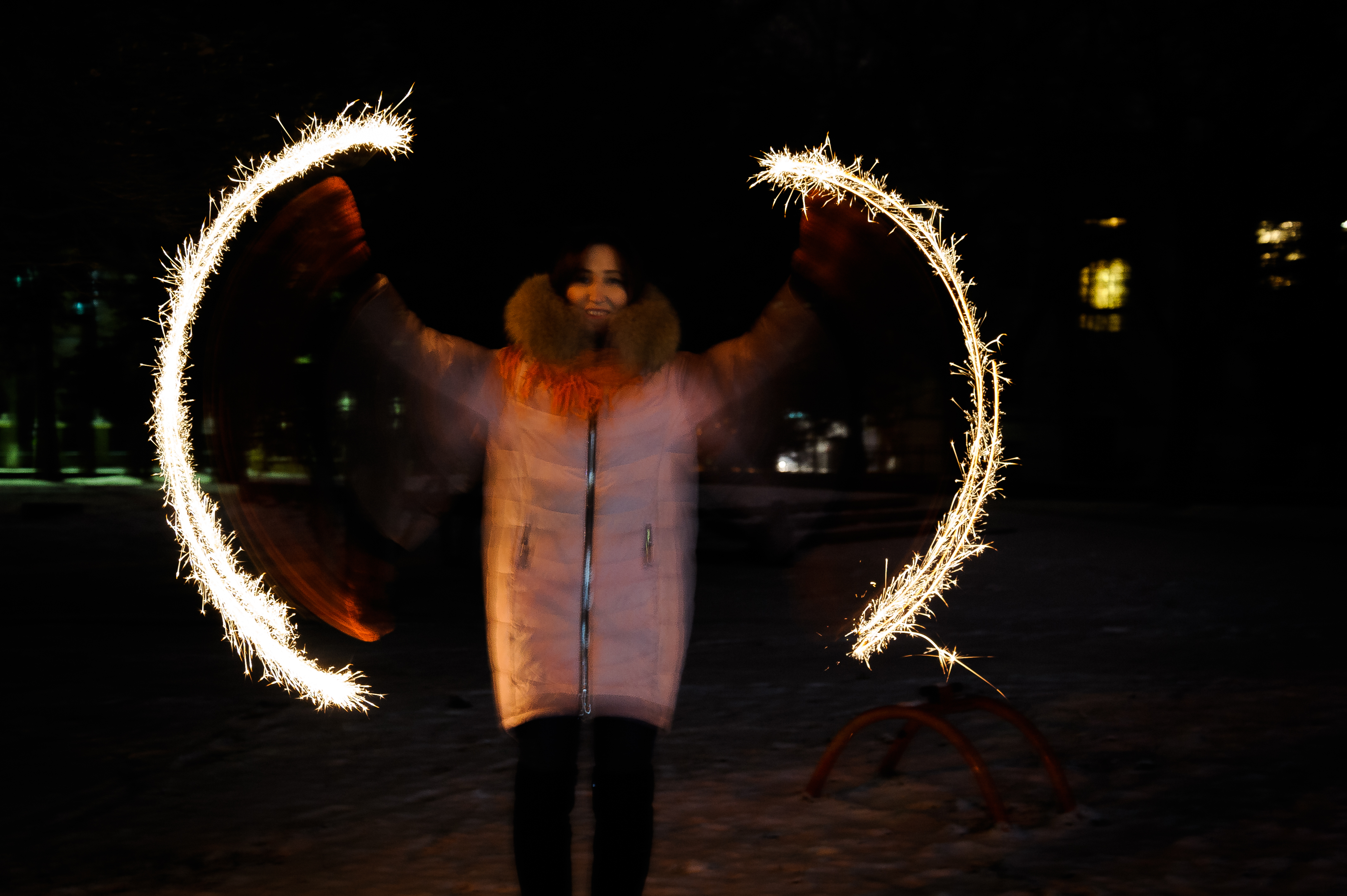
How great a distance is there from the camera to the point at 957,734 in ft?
16.9

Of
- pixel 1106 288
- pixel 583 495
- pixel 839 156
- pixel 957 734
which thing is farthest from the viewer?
pixel 1106 288

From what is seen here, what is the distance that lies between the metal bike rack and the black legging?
82.8 inches

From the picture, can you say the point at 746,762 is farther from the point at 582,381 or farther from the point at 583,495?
the point at 582,381

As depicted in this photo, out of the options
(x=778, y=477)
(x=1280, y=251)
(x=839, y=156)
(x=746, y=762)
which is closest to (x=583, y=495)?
(x=746, y=762)

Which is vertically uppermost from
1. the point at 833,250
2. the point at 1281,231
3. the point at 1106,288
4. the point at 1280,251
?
the point at 1106,288

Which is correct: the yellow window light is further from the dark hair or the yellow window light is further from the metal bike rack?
the dark hair

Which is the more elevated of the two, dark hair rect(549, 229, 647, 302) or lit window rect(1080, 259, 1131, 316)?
lit window rect(1080, 259, 1131, 316)

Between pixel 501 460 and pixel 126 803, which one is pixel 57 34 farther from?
pixel 501 460

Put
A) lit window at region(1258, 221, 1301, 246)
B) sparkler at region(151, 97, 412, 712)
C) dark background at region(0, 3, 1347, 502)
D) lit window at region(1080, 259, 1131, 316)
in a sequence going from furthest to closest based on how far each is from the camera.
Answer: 1. lit window at region(1080, 259, 1131, 316)
2. lit window at region(1258, 221, 1301, 246)
3. dark background at region(0, 3, 1347, 502)
4. sparkler at region(151, 97, 412, 712)

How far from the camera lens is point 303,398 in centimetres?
1223

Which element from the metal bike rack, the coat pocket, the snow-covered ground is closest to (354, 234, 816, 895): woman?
the coat pocket

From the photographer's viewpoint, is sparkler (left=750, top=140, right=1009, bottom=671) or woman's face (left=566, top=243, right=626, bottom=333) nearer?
woman's face (left=566, top=243, right=626, bottom=333)

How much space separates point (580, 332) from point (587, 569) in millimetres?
630

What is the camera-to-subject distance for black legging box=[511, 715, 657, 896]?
3346mm
